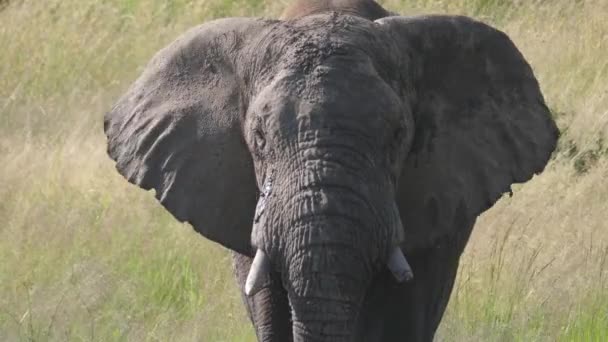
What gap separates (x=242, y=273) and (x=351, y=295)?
112 cm

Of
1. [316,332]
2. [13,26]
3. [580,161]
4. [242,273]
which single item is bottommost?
[13,26]

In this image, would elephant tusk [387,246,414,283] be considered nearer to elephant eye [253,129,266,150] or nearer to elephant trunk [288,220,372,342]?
elephant trunk [288,220,372,342]

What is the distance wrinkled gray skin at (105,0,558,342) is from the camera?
5.13m

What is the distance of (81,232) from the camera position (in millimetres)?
8797

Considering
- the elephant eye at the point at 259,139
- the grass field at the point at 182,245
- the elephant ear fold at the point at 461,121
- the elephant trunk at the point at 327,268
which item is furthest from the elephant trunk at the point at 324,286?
the grass field at the point at 182,245

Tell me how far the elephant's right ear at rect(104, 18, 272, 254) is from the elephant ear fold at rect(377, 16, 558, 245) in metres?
0.47

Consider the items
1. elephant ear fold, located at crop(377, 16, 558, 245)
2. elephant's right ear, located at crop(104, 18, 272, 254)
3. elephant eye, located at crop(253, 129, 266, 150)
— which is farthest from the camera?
elephant ear fold, located at crop(377, 16, 558, 245)

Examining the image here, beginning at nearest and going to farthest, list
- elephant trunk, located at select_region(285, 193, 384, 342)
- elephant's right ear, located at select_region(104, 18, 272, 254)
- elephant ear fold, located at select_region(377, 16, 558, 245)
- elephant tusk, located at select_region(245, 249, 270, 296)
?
elephant trunk, located at select_region(285, 193, 384, 342) < elephant tusk, located at select_region(245, 249, 270, 296) < elephant's right ear, located at select_region(104, 18, 272, 254) < elephant ear fold, located at select_region(377, 16, 558, 245)

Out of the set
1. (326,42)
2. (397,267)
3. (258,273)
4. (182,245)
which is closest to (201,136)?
(326,42)

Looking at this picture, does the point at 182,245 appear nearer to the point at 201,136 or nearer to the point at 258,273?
the point at 201,136

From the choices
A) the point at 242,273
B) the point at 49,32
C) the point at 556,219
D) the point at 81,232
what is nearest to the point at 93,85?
the point at 49,32

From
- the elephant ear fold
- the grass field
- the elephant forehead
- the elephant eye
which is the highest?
the elephant forehead

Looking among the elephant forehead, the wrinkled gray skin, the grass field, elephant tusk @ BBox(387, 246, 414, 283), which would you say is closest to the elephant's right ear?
the wrinkled gray skin

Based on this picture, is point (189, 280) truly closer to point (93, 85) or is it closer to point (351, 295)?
point (351, 295)
